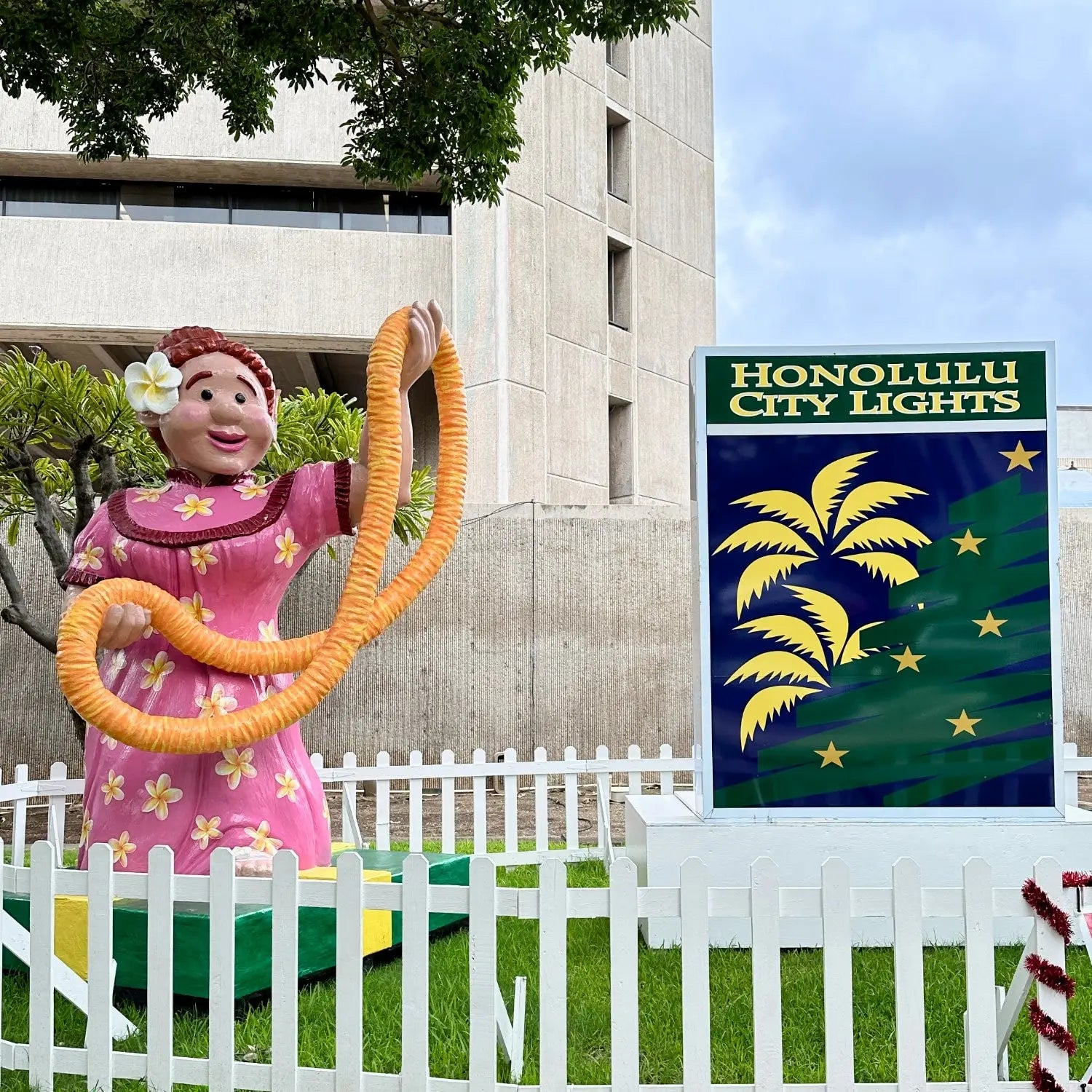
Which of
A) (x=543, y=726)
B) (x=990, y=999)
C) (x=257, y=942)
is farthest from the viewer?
(x=543, y=726)

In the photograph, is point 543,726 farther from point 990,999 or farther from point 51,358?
point 51,358

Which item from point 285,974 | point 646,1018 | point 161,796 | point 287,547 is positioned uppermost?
point 287,547

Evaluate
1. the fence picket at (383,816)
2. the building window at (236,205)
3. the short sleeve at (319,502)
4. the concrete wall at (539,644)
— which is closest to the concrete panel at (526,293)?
the building window at (236,205)

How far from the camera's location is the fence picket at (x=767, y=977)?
2.65 m

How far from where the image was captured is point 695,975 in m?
2.66

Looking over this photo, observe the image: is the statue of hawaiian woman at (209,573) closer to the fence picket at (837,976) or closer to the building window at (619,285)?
the fence picket at (837,976)

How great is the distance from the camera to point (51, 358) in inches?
586

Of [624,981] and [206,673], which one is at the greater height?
[206,673]

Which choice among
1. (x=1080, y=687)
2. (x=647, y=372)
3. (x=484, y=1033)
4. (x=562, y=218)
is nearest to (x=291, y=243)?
(x=562, y=218)

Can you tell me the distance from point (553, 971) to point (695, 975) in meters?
0.34

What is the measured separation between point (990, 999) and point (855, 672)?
5.95 ft

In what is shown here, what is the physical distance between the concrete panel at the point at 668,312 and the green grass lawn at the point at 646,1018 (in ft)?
39.2

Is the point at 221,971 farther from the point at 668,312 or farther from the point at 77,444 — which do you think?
the point at 668,312

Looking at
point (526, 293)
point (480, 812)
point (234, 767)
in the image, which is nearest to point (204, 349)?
point (234, 767)
